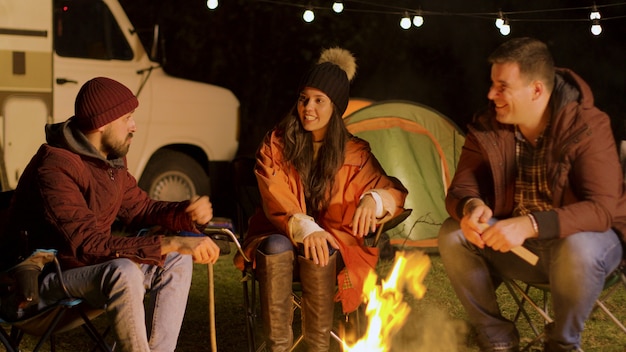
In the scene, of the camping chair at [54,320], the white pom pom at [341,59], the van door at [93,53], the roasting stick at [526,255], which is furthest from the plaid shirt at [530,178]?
the van door at [93,53]

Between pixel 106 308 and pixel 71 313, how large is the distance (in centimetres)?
23

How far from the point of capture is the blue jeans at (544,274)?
136 inches

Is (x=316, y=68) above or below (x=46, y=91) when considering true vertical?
above

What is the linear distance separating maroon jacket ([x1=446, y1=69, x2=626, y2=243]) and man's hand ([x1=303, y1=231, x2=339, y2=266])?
644 mm

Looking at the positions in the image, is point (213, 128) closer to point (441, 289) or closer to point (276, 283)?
point (441, 289)

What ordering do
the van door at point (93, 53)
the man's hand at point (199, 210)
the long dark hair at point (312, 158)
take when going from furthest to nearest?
1. the van door at point (93, 53)
2. the long dark hair at point (312, 158)
3. the man's hand at point (199, 210)

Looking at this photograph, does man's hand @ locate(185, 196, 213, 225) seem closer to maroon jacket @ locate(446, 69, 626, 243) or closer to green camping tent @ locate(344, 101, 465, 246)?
maroon jacket @ locate(446, 69, 626, 243)

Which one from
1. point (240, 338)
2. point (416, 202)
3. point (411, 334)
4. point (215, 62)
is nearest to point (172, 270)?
point (240, 338)

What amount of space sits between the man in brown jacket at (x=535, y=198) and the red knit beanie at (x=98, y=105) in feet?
4.95

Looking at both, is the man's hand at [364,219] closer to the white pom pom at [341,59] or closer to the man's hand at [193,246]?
the man's hand at [193,246]

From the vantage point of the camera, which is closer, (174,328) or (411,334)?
(174,328)

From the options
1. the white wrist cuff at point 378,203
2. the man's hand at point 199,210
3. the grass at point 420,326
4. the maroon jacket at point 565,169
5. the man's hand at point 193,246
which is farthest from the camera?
the grass at point 420,326

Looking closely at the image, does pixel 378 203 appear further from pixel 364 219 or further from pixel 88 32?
pixel 88 32

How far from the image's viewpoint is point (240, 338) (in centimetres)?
457
